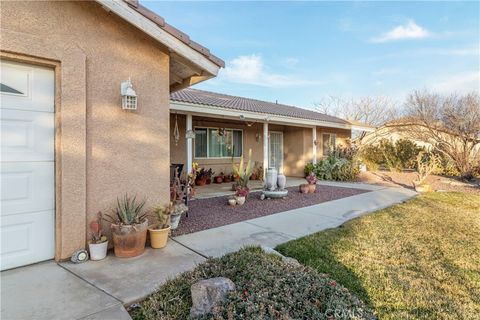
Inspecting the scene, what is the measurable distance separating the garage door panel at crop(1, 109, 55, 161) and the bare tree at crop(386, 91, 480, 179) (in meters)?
16.5

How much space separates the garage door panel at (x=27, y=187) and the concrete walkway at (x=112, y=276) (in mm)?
850

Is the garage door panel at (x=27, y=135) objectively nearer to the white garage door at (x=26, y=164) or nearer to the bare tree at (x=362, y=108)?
the white garage door at (x=26, y=164)

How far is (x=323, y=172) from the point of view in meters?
15.0

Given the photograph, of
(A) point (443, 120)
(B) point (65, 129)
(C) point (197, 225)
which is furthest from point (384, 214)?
(A) point (443, 120)

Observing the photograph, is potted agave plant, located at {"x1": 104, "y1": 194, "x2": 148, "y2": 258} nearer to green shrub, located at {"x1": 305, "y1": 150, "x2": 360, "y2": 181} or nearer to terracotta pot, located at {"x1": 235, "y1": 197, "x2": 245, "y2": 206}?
terracotta pot, located at {"x1": 235, "y1": 197, "x2": 245, "y2": 206}

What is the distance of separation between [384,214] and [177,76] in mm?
6452

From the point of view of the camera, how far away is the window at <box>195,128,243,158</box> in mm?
13148

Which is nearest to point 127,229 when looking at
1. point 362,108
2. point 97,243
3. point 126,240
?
point 126,240

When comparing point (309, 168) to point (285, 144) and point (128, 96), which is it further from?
point (128, 96)

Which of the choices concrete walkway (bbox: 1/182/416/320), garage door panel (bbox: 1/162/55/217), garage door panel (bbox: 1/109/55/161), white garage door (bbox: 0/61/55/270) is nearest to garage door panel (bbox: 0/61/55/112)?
white garage door (bbox: 0/61/55/270)

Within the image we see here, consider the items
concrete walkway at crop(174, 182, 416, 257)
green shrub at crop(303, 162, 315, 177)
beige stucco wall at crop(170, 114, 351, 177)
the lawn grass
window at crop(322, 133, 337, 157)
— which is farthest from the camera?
window at crop(322, 133, 337, 157)

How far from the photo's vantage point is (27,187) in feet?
12.6

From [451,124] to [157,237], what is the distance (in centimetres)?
1537

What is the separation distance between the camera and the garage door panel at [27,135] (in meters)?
3.69
